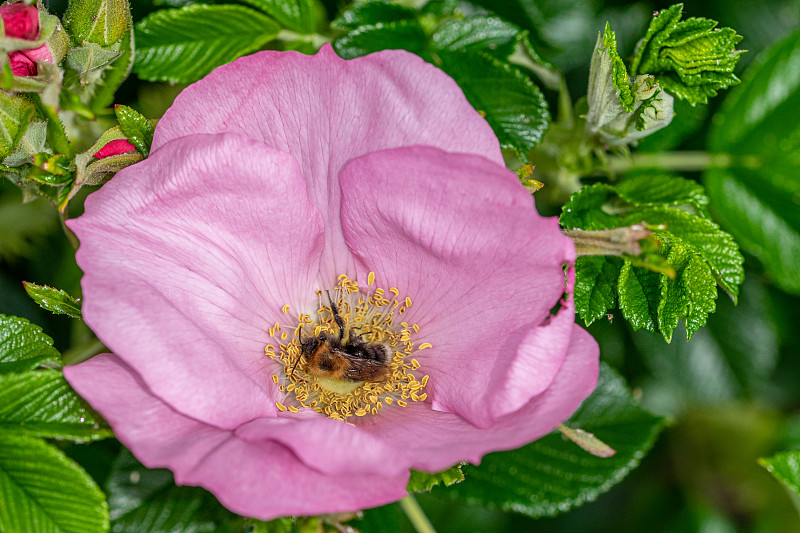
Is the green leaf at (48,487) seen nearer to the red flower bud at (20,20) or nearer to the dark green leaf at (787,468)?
the red flower bud at (20,20)

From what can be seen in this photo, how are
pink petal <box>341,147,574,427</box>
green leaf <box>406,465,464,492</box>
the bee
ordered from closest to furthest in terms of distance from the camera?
pink petal <box>341,147,574,427</box> → green leaf <box>406,465,464,492</box> → the bee

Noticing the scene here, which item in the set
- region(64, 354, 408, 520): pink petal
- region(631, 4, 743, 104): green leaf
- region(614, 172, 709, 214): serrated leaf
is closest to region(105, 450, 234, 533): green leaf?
region(64, 354, 408, 520): pink petal

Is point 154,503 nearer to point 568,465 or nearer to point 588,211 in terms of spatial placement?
point 568,465

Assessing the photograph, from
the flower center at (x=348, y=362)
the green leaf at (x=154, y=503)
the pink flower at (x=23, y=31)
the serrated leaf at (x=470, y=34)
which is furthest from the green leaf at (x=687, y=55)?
the green leaf at (x=154, y=503)

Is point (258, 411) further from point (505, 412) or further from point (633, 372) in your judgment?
point (633, 372)

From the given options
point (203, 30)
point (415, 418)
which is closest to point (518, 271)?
point (415, 418)

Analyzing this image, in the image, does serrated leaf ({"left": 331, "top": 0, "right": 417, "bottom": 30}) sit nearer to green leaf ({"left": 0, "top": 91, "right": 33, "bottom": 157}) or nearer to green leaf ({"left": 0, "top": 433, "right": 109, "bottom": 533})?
green leaf ({"left": 0, "top": 91, "right": 33, "bottom": 157})

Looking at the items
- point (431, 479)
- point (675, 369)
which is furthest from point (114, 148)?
point (675, 369)
